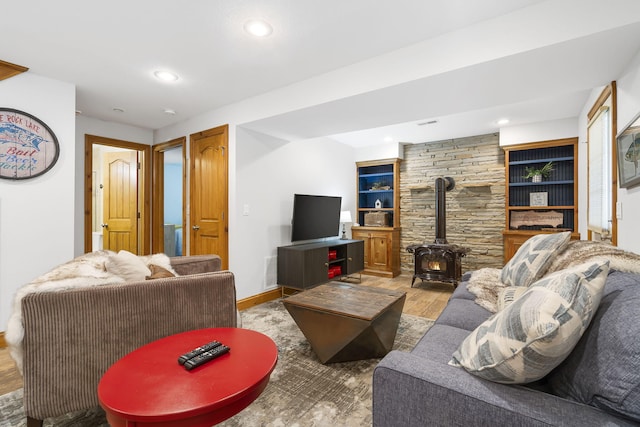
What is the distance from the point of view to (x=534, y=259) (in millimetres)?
2078

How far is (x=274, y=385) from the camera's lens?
6.45ft

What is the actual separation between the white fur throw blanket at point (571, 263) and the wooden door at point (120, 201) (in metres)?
4.59

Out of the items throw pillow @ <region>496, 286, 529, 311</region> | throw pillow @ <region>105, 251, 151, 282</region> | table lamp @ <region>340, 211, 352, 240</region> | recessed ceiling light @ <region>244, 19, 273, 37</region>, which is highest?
recessed ceiling light @ <region>244, 19, 273, 37</region>

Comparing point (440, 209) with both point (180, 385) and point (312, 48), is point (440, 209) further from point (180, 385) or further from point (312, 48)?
point (180, 385)

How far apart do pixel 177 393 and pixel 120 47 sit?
252cm

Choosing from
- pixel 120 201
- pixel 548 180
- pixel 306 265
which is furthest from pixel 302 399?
pixel 548 180

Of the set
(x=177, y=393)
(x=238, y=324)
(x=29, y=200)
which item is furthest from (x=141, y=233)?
(x=177, y=393)

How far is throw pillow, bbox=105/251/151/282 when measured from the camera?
1791 millimetres

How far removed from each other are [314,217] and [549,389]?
145 inches

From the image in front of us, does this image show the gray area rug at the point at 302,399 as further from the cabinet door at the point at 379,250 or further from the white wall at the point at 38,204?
the cabinet door at the point at 379,250

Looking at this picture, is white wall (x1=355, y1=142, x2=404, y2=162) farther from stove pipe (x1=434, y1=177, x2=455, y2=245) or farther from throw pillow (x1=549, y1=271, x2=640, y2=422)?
throw pillow (x1=549, y1=271, x2=640, y2=422)

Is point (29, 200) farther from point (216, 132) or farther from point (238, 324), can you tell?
point (238, 324)

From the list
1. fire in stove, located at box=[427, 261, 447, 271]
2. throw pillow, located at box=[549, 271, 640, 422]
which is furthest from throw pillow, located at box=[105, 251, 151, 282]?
fire in stove, located at box=[427, 261, 447, 271]

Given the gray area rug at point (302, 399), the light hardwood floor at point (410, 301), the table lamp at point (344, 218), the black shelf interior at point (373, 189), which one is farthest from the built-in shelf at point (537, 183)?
the gray area rug at point (302, 399)
